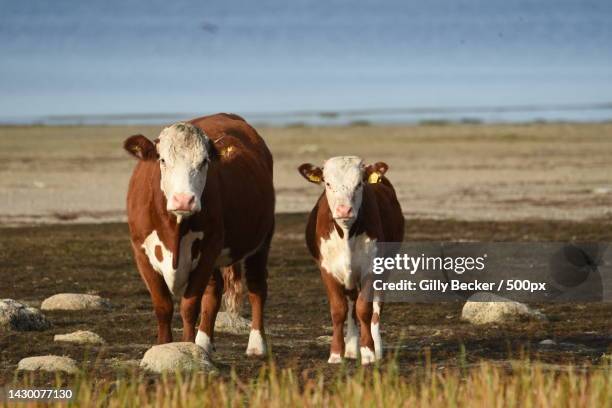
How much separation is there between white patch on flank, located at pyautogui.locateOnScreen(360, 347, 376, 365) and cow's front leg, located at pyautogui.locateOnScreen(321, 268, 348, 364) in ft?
0.60

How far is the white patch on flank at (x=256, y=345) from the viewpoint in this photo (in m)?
12.4

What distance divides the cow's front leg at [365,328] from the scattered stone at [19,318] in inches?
142

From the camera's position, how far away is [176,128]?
1127 centimetres

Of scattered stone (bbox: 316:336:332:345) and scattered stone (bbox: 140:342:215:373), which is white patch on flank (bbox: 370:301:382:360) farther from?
scattered stone (bbox: 140:342:215:373)

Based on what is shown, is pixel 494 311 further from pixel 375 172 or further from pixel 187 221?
pixel 187 221

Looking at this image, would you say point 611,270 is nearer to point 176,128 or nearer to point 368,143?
point 176,128

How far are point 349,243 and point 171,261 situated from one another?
5.07 ft

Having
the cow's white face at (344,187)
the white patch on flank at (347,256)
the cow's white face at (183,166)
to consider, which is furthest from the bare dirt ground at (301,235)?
the cow's white face at (183,166)

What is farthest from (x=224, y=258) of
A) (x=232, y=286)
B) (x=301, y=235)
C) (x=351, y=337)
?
(x=301, y=235)

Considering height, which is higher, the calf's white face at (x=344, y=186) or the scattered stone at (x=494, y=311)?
the calf's white face at (x=344, y=186)

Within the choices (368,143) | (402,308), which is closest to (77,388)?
(402,308)

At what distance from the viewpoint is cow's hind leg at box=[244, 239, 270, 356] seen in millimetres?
12578

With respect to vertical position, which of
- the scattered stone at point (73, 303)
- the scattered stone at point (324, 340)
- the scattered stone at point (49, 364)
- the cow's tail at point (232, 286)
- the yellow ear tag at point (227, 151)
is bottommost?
the scattered stone at point (73, 303)

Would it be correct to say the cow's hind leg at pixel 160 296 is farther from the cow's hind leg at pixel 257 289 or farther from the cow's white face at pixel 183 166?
the cow's hind leg at pixel 257 289
